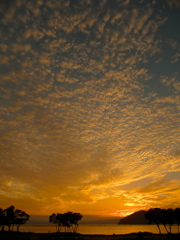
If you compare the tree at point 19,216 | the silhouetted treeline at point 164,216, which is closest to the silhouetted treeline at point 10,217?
the tree at point 19,216

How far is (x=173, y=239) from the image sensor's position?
159 feet

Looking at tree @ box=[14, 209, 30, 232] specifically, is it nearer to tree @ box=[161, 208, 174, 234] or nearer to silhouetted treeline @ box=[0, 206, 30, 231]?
silhouetted treeline @ box=[0, 206, 30, 231]

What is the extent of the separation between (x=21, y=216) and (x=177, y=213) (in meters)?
85.1

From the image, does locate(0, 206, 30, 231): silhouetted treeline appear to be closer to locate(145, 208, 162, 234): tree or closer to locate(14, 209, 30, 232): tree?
locate(14, 209, 30, 232): tree

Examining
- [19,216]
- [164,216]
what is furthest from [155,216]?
[19,216]

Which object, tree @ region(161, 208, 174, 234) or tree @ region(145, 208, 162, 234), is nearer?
tree @ region(161, 208, 174, 234)

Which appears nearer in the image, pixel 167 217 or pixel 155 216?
pixel 167 217

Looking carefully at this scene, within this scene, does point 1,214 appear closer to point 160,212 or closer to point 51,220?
point 51,220

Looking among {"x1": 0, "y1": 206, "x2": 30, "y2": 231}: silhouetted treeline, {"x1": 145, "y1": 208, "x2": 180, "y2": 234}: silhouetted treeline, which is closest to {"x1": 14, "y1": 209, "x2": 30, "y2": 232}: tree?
{"x1": 0, "y1": 206, "x2": 30, "y2": 231}: silhouetted treeline

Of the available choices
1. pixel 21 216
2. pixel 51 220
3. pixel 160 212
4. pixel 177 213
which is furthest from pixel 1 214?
pixel 177 213

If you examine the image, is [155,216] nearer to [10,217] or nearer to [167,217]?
[167,217]

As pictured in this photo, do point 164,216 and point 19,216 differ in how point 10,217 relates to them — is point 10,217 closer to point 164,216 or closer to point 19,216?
point 19,216

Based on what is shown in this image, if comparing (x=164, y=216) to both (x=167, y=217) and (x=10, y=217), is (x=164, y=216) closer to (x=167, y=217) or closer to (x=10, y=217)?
(x=167, y=217)

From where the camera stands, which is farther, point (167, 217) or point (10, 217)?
point (10, 217)
